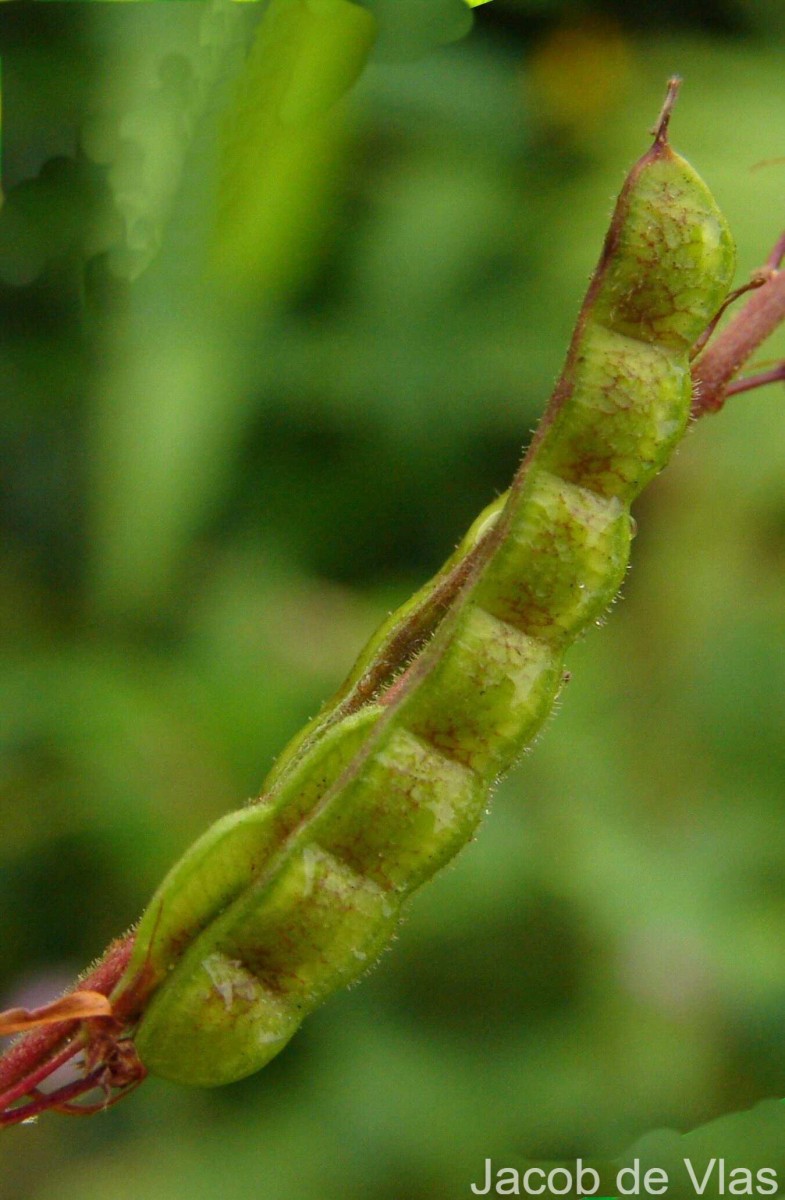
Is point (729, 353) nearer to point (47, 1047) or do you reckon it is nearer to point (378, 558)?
point (47, 1047)

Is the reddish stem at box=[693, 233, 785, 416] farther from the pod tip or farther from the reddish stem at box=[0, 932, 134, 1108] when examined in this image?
the reddish stem at box=[0, 932, 134, 1108]

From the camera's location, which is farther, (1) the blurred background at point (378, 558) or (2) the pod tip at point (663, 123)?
(1) the blurred background at point (378, 558)

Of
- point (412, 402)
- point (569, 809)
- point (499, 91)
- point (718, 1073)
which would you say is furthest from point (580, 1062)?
point (499, 91)

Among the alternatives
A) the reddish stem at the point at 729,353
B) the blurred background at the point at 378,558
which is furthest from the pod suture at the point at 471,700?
the blurred background at the point at 378,558

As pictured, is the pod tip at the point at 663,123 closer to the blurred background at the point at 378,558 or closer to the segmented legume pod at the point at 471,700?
the segmented legume pod at the point at 471,700

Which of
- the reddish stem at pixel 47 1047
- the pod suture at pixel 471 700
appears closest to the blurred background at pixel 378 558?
the pod suture at pixel 471 700

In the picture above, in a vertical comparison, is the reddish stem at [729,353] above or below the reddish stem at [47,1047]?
above

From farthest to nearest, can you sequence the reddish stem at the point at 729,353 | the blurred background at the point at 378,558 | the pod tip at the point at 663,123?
the blurred background at the point at 378,558, the reddish stem at the point at 729,353, the pod tip at the point at 663,123

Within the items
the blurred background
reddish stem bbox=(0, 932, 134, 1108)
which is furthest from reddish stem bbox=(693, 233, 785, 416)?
the blurred background

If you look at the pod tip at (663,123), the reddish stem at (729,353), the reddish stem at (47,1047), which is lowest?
the reddish stem at (47,1047)

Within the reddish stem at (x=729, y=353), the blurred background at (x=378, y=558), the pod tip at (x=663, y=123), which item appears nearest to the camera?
the pod tip at (x=663, y=123)

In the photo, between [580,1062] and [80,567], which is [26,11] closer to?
[80,567]
